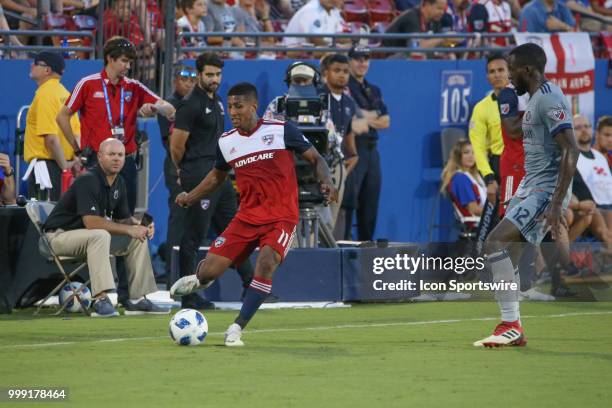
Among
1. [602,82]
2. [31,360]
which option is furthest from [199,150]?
[602,82]

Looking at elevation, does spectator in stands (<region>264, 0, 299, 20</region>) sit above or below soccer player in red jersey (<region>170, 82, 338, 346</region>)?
above

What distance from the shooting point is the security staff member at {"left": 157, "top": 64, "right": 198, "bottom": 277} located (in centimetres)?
1359

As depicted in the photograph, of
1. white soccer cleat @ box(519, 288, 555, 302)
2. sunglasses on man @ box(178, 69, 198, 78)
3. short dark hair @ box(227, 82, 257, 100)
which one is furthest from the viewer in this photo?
sunglasses on man @ box(178, 69, 198, 78)

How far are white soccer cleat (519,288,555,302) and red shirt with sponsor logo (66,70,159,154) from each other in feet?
14.7

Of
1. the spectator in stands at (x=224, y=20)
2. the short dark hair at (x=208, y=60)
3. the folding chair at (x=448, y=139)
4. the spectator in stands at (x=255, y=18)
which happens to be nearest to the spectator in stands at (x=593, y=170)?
the folding chair at (x=448, y=139)

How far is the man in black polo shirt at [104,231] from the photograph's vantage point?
12078mm

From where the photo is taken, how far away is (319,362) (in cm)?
880

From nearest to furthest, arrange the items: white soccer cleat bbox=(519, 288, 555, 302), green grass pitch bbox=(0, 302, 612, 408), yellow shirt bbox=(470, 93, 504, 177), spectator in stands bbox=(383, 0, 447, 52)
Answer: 1. green grass pitch bbox=(0, 302, 612, 408)
2. white soccer cleat bbox=(519, 288, 555, 302)
3. yellow shirt bbox=(470, 93, 504, 177)
4. spectator in stands bbox=(383, 0, 447, 52)

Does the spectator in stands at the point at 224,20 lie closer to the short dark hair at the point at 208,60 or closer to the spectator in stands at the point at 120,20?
the spectator in stands at the point at 120,20

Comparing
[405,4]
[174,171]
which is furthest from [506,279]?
[405,4]

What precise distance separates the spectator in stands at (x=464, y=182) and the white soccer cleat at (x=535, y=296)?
8.36 feet

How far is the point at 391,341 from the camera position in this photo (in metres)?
10.1

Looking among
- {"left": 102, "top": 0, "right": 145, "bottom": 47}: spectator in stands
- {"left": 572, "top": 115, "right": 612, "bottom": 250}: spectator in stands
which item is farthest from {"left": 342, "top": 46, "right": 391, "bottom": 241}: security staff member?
{"left": 102, "top": 0, "right": 145, "bottom": 47}: spectator in stands

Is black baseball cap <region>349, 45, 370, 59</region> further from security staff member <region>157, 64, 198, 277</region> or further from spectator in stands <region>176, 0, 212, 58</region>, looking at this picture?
security staff member <region>157, 64, 198, 277</region>
